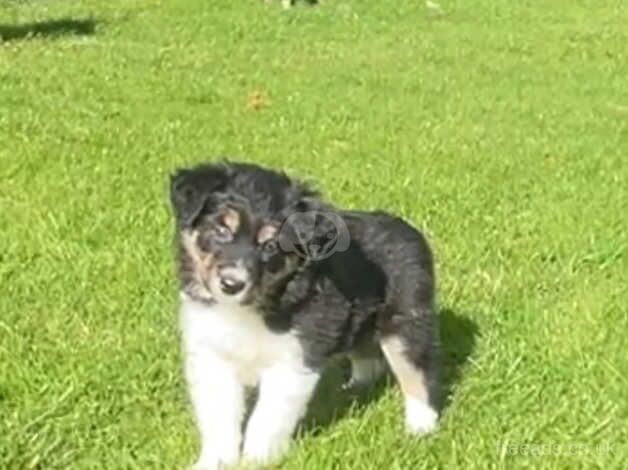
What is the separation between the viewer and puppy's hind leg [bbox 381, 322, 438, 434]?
5.45 meters

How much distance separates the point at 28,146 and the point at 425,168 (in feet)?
8.57

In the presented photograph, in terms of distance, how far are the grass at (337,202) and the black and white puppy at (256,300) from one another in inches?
8.6

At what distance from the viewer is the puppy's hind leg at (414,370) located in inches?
215

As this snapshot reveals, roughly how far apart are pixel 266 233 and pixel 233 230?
11 centimetres

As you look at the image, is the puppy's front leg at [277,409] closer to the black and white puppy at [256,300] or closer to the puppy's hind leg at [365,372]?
the black and white puppy at [256,300]

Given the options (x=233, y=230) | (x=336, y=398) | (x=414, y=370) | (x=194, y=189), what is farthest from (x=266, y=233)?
(x=336, y=398)

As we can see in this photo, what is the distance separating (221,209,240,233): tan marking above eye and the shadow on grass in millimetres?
12050

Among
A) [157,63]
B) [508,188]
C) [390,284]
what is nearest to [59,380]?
[390,284]

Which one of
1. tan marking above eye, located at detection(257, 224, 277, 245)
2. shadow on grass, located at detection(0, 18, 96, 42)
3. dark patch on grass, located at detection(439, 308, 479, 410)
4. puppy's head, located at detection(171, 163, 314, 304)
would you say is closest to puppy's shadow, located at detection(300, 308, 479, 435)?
dark patch on grass, located at detection(439, 308, 479, 410)

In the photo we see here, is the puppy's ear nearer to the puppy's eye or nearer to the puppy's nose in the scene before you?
the puppy's eye

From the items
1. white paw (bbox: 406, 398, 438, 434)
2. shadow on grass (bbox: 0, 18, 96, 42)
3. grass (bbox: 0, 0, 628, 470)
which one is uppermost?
white paw (bbox: 406, 398, 438, 434)

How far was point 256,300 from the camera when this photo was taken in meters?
4.81

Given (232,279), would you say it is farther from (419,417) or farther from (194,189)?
(419,417)

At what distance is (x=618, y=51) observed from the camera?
1873 cm
